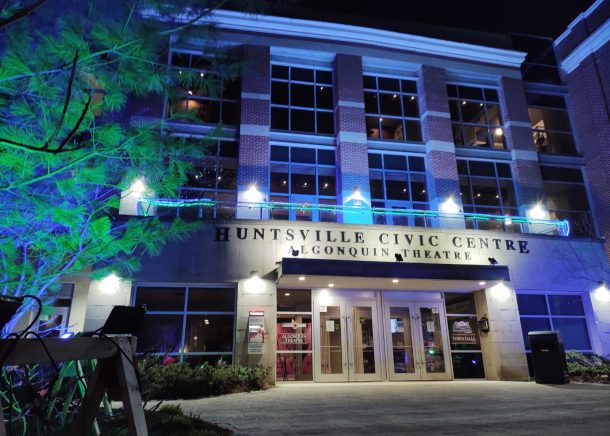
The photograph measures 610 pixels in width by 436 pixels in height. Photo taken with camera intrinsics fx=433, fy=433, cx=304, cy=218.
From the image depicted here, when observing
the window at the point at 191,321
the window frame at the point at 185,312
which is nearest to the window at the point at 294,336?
the window frame at the point at 185,312

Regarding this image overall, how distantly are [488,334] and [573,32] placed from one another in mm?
16452

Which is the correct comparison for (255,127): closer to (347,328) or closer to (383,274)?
(383,274)

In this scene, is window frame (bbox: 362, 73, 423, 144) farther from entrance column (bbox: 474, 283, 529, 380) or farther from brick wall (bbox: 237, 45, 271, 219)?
entrance column (bbox: 474, 283, 529, 380)

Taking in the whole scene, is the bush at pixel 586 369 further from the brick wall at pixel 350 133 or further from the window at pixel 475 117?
the window at pixel 475 117

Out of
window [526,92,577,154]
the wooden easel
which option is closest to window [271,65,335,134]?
window [526,92,577,154]

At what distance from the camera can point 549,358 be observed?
11.8 meters

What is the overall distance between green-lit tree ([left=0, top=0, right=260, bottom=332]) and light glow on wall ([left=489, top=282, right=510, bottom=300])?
37.6ft

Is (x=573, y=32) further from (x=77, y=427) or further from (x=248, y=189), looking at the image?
(x=77, y=427)

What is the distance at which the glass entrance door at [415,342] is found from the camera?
1344cm

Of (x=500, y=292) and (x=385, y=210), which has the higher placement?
(x=385, y=210)

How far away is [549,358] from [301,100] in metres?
12.4

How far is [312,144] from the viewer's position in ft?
55.1

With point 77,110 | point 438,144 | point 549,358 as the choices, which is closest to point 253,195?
point 438,144

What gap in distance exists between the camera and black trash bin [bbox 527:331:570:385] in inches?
456
